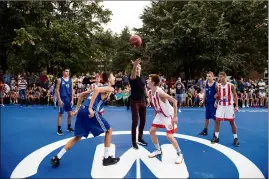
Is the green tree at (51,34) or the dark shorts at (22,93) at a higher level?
the green tree at (51,34)

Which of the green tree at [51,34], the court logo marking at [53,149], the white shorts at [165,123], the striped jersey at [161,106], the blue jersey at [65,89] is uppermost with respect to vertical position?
the green tree at [51,34]

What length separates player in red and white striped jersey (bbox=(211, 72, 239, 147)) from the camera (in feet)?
22.4

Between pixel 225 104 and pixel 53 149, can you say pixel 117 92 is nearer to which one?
pixel 225 104

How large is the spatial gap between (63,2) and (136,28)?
301 inches

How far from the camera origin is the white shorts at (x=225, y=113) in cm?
682

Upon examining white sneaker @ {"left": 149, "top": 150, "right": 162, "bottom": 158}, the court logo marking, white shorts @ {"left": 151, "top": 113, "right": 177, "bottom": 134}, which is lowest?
the court logo marking

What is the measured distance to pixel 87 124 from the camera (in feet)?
17.0

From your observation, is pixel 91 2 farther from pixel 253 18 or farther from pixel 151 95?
pixel 151 95

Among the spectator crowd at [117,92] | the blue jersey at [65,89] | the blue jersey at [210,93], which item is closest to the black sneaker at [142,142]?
the blue jersey at [210,93]

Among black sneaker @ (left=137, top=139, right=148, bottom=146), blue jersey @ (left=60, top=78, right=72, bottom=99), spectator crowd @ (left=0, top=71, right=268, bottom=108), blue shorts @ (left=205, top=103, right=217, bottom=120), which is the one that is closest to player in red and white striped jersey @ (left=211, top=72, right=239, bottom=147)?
blue shorts @ (left=205, top=103, right=217, bottom=120)

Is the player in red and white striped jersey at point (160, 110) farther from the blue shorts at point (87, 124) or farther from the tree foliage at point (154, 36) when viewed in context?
the tree foliage at point (154, 36)

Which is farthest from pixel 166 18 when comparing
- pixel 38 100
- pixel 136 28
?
pixel 38 100

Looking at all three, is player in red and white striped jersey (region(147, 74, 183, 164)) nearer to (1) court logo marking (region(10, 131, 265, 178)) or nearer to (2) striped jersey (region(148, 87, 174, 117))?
(2) striped jersey (region(148, 87, 174, 117))

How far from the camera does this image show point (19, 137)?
7.47 metres
